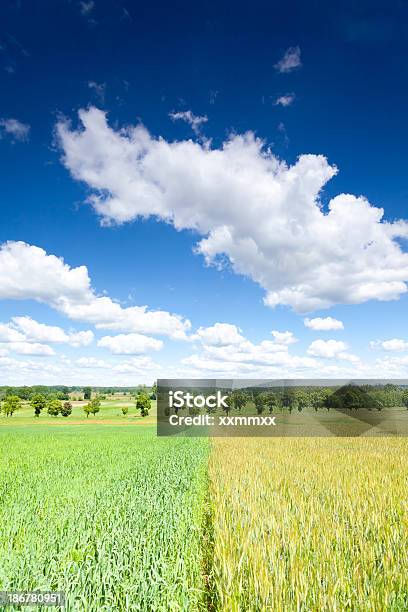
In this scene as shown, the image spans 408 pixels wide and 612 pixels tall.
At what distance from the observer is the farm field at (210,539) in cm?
445

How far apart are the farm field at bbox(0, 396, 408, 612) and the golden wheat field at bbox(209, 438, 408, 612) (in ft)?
0.09

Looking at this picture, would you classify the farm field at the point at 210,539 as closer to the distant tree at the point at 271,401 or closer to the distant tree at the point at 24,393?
the distant tree at the point at 271,401

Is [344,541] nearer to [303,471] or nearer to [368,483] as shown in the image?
[368,483]

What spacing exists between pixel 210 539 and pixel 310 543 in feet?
6.99

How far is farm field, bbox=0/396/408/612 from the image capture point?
4.45m

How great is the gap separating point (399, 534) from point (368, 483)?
501cm

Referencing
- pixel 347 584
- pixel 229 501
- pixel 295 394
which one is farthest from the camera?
pixel 295 394

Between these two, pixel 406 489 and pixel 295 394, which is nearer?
pixel 406 489

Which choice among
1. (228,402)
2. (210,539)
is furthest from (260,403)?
(210,539)

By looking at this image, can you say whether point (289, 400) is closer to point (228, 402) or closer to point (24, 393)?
point (228, 402)

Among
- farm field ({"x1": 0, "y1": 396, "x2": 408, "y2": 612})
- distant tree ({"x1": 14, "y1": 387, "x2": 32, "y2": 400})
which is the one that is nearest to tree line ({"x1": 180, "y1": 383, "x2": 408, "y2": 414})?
farm field ({"x1": 0, "y1": 396, "x2": 408, "y2": 612})

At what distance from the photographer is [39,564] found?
492 cm

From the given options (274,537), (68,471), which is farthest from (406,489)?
(68,471)

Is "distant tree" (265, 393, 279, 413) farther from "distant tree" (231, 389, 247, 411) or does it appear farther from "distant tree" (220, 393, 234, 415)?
"distant tree" (220, 393, 234, 415)
